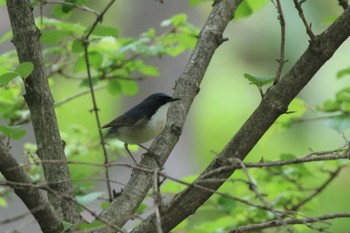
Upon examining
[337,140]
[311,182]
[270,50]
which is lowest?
[311,182]

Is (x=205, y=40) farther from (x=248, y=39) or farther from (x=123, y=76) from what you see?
(x=248, y=39)

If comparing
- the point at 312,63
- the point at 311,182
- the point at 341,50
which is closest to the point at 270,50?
the point at 341,50

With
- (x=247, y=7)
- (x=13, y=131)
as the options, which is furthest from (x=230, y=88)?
(x=13, y=131)

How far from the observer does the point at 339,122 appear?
286cm

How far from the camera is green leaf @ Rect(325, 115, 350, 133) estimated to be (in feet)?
9.18

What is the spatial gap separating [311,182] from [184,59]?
5.54 m

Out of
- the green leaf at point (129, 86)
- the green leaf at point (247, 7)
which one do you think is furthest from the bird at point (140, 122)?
the green leaf at point (247, 7)

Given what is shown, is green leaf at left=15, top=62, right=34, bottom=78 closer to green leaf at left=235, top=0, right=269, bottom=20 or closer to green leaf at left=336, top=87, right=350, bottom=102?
green leaf at left=235, top=0, right=269, bottom=20

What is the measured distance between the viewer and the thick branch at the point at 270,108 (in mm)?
1995

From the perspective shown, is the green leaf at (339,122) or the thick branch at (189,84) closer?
the thick branch at (189,84)

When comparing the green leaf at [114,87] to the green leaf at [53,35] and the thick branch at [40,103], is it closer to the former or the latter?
the green leaf at [53,35]

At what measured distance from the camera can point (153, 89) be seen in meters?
9.03

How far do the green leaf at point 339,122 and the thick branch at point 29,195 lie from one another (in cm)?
145

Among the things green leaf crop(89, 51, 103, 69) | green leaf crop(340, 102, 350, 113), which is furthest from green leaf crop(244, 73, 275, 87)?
green leaf crop(89, 51, 103, 69)
